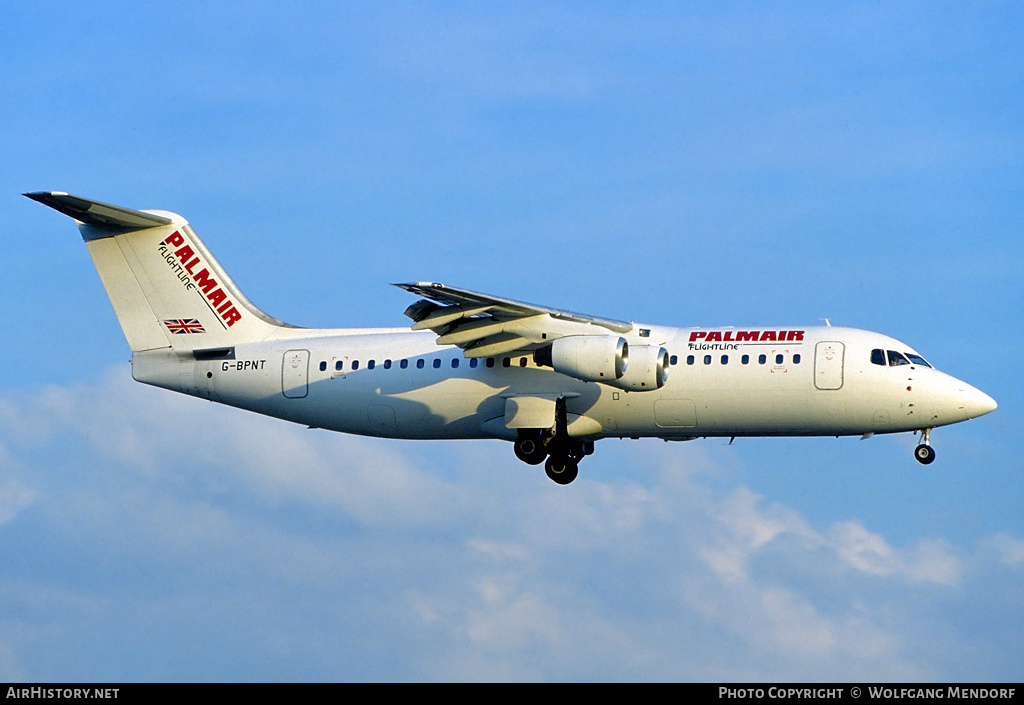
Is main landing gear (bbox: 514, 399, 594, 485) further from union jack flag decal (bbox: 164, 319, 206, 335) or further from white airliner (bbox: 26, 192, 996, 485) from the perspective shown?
union jack flag decal (bbox: 164, 319, 206, 335)

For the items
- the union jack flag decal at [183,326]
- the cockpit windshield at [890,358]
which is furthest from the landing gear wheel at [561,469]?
the union jack flag decal at [183,326]

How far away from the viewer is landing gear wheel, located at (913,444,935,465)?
28922 mm

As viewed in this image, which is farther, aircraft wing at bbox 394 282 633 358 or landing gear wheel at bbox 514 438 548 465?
landing gear wheel at bbox 514 438 548 465

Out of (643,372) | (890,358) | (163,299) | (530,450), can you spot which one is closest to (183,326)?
(163,299)

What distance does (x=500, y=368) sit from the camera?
2997 centimetres

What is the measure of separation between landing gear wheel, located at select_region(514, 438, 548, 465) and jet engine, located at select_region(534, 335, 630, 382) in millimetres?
2315

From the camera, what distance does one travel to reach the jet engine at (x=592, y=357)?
1086 inches

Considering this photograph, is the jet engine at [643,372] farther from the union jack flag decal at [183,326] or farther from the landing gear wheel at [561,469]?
the union jack flag decal at [183,326]

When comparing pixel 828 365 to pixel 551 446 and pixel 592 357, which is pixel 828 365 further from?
pixel 551 446

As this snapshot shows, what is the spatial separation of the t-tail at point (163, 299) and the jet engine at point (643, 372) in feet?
28.4

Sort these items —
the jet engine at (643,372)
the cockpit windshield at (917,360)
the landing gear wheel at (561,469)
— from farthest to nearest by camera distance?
the landing gear wheel at (561,469) → the cockpit windshield at (917,360) → the jet engine at (643,372)

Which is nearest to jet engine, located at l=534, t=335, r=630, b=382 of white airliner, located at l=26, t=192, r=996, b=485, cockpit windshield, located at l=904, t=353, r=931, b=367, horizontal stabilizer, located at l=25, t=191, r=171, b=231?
white airliner, located at l=26, t=192, r=996, b=485

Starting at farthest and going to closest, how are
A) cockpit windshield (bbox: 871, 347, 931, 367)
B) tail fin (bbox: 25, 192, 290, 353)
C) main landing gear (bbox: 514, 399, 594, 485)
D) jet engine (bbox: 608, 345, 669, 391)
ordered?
1. tail fin (bbox: 25, 192, 290, 353)
2. main landing gear (bbox: 514, 399, 594, 485)
3. cockpit windshield (bbox: 871, 347, 931, 367)
4. jet engine (bbox: 608, 345, 669, 391)
